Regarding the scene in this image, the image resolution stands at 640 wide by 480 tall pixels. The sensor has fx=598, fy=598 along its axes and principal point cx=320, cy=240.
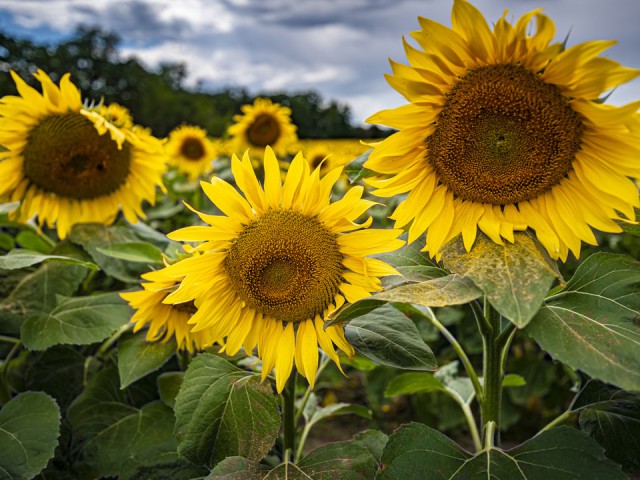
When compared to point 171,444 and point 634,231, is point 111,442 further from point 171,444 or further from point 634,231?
point 634,231

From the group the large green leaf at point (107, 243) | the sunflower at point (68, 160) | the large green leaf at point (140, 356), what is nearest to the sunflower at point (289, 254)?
the large green leaf at point (140, 356)

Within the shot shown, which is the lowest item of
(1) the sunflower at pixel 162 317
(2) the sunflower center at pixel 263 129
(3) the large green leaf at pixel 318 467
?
(3) the large green leaf at pixel 318 467

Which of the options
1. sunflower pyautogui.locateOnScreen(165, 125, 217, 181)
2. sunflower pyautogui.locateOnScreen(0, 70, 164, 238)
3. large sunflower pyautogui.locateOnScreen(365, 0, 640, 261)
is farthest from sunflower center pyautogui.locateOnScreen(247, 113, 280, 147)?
large sunflower pyautogui.locateOnScreen(365, 0, 640, 261)

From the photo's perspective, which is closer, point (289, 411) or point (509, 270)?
point (509, 270)

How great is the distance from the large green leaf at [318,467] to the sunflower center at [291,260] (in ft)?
1.25

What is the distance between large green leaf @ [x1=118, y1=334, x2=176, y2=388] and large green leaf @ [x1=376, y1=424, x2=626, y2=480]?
0.88 m

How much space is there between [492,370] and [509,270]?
1.54 feet

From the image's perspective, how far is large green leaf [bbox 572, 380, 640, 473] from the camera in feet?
4.71

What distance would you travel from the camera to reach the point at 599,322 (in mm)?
1302

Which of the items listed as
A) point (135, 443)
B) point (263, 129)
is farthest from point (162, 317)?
point (263, 129)

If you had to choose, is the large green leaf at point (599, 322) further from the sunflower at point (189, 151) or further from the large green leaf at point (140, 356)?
the sunflower at point (189, 151)

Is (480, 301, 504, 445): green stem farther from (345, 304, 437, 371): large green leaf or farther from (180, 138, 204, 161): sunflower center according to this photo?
(180, 138, 204, 161): sunflower center

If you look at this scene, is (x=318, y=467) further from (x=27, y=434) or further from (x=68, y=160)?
(x=68, y=160)

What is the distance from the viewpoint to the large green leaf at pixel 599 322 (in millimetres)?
1159
